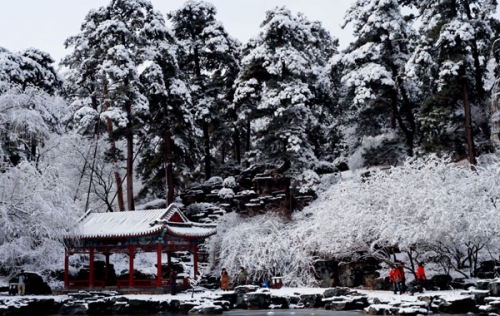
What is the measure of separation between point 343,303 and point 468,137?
10.5 meters

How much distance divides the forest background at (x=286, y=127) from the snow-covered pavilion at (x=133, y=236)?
1.49m

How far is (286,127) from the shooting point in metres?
28.2

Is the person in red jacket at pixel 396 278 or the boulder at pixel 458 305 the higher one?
the person in red jacket at pixel 396 278

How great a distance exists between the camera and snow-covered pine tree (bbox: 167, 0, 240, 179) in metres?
34.3

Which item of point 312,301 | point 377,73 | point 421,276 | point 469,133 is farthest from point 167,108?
point 421,276

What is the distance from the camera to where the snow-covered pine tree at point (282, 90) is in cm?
2806

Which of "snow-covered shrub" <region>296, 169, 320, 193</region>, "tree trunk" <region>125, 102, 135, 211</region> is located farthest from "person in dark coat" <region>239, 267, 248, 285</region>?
"tree trunk" <region>125, 102, 135, 211</region>

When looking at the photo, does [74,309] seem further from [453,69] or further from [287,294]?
[453,69]

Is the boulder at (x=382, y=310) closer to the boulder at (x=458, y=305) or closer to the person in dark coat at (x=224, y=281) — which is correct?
the boulder at (x=458, y=305)

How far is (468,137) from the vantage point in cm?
2377

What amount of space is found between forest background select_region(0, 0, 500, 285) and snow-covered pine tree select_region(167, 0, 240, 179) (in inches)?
4.5

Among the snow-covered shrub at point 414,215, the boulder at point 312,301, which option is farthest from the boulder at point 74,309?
the snow-covered shrub at point 414,215

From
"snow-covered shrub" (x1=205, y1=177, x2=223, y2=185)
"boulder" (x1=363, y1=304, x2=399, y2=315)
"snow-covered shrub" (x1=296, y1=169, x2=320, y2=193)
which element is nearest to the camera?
"boulder" (x1=363, y1=304, x2=399, y2=315)

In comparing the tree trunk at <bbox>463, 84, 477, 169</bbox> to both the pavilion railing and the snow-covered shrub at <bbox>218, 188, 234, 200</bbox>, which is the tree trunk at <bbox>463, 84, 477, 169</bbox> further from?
the pavilion railing
